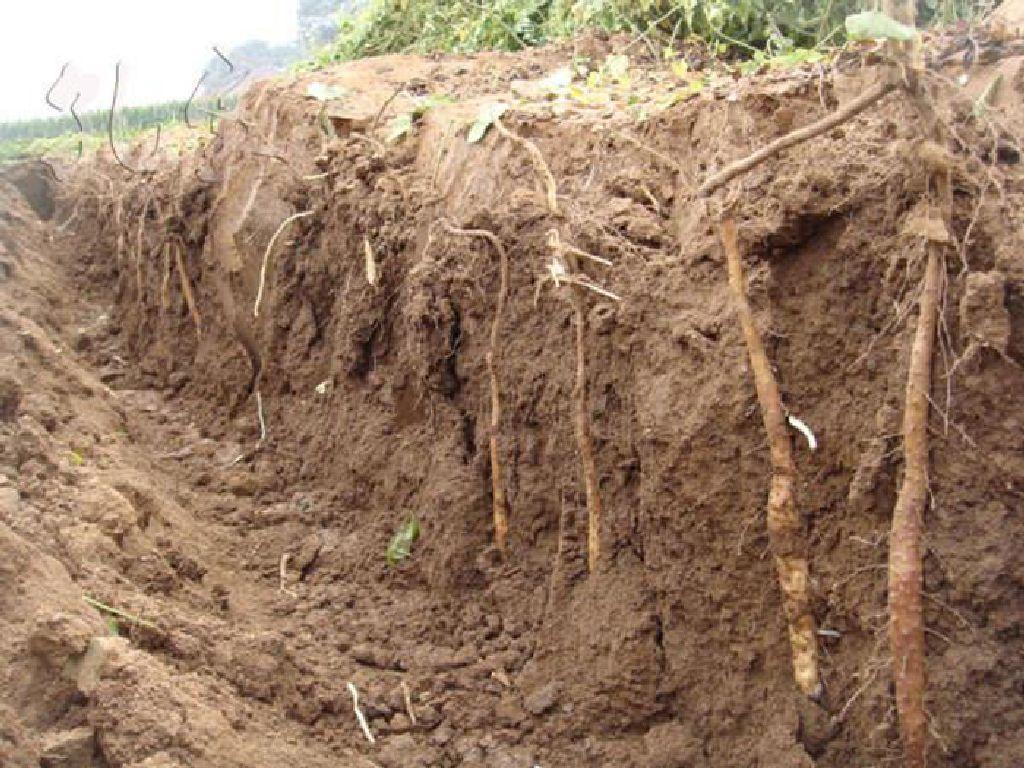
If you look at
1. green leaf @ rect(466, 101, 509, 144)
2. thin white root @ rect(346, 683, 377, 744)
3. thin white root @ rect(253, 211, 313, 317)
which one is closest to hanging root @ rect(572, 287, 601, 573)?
thin white root @ rect(346, 683, 377, 744)

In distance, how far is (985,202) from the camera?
295 cm

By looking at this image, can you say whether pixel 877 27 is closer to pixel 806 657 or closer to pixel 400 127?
pixel 806 657

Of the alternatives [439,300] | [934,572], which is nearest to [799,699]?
[934,572]

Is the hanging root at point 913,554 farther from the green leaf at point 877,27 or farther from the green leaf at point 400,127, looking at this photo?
the green leaf at point 400,127

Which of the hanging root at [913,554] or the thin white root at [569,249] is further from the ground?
the thin white root at [569,249]

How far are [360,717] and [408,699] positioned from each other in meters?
0.18

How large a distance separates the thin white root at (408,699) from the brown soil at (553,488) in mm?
25

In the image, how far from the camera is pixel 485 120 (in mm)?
4691

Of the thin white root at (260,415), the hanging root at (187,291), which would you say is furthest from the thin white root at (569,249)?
the hanging root at (187,291)

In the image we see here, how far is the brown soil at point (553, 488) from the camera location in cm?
291

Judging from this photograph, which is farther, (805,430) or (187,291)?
(187,291)

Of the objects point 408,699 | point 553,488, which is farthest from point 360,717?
point 553,488

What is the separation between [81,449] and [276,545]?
87 centimetres

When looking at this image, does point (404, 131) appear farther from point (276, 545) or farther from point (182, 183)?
point (182, 183)
